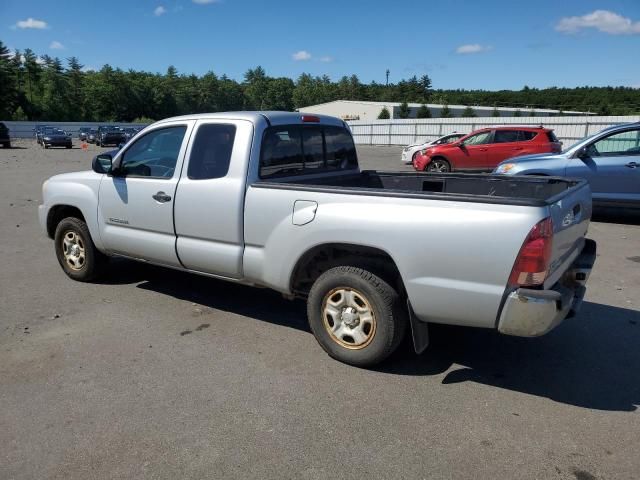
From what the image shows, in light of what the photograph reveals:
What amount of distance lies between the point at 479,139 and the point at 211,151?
49.2 ft

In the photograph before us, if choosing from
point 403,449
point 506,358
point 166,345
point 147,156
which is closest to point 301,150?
point 147,156

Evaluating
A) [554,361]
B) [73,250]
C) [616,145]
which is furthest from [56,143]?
[554,361]

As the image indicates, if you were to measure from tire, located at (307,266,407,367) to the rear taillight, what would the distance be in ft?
2.85

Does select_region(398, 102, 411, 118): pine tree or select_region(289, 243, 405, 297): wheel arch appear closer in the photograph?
select_region(289, 243, 405, 297): wheel arch

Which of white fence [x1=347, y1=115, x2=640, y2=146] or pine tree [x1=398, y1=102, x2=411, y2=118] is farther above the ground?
pine tree [x1=398, y1=102, x2=411, y2=118]

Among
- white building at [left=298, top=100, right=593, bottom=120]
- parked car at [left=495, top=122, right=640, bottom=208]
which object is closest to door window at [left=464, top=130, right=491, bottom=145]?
parked car at [left=495, top=122, right=640, bottom=208]

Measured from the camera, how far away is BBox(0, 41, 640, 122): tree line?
87.2 metres

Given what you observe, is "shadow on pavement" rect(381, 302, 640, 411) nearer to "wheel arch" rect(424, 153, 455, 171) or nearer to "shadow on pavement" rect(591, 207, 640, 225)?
"shadow on pavement" rect(591, 207, 640, 225)

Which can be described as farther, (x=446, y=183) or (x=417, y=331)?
(x=446, y=183)

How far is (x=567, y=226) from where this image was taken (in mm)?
3424

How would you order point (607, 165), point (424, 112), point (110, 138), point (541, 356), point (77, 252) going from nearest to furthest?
point (541, 356)
point (77, 252)
point (607, 165)
point (110, 138)
point (424, 112)

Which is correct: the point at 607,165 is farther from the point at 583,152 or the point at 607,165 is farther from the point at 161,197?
the point at 161,197

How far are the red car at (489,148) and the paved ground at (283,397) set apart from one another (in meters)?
12.5

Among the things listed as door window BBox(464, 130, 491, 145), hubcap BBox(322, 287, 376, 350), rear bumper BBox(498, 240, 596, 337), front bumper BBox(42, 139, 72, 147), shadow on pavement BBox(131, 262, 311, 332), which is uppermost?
door window BBox(464, 130, 491, 145)
